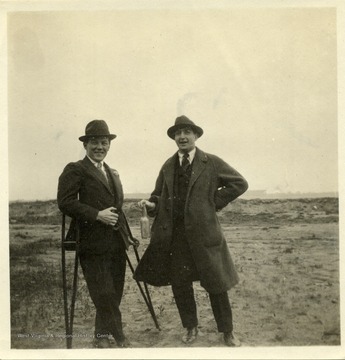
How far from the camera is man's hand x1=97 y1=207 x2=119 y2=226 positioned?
11.4 feet

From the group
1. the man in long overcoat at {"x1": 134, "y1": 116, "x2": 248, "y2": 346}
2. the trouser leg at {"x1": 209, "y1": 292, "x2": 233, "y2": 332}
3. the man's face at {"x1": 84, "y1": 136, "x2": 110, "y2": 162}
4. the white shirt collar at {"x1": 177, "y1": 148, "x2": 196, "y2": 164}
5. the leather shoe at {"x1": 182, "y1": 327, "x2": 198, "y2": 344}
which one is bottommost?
the leather shoe at {"x1": 182, "y1": 327, "x2": 198, "y2": 344}

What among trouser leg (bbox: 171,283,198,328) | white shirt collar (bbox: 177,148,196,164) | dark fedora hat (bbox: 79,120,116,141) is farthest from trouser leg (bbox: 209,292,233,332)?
dark fedora hat (bbox: 79,120,116,141)

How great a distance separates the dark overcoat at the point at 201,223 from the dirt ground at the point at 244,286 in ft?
0.48

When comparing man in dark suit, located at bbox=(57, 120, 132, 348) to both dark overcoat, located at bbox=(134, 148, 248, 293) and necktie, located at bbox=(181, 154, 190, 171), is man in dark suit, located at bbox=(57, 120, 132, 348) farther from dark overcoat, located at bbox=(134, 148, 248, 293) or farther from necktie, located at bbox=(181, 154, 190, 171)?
necktie, located at bbox=(181, 154, 190, 171)

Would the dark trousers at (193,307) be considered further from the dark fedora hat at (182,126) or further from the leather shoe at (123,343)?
the dark fedora hat at (182,126)

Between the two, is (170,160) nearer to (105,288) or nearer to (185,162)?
(185,162)

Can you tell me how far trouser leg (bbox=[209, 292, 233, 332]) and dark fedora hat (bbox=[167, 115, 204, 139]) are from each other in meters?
1.30

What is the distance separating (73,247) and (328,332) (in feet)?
7.12

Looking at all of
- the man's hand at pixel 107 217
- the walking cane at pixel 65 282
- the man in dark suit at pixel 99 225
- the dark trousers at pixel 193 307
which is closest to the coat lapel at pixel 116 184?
the man in dark suit at pixel 99 225

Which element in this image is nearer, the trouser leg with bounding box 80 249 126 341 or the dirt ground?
the trouser leg with bounding box 80 249 126 341

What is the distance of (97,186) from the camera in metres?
3.51

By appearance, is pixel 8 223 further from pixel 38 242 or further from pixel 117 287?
pixel 117 287

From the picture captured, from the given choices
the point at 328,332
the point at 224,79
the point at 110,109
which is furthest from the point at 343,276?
the point at 110,109

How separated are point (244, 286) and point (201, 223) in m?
0.66
